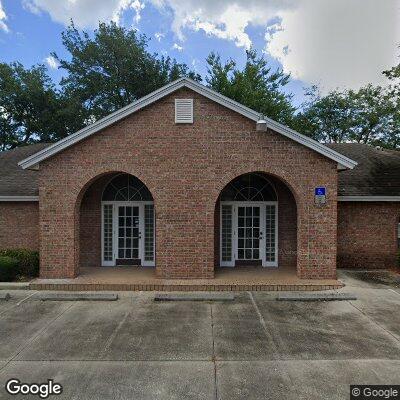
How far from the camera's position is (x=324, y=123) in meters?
28.9

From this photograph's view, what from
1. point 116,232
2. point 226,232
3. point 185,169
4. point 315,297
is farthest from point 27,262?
point 315,297

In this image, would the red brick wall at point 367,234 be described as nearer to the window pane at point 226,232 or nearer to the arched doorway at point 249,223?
the arched doorway at point 249,223

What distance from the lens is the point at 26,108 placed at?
95.6ft

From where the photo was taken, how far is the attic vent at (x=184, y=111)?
911cm

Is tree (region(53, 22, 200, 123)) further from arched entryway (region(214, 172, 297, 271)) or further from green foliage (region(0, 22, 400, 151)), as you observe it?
arched entryway (region(214, 172, 297, 271))

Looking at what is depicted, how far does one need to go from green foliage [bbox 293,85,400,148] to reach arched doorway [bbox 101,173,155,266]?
20.1 metres

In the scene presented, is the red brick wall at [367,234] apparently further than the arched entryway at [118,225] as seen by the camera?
Yes

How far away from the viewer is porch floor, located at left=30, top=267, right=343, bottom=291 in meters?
8.65

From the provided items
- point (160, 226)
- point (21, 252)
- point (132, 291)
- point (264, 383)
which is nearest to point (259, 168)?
point (160, 226)

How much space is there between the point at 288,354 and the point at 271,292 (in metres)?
3.32

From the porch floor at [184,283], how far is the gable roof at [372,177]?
12.0ft

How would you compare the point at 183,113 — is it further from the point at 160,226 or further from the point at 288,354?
the point at 288,354

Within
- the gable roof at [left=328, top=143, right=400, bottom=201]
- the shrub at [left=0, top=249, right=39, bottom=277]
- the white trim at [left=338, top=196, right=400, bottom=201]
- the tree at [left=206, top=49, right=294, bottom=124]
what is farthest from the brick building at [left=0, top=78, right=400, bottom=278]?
the tree at [left=206, top=49, right=294, bottom=124]

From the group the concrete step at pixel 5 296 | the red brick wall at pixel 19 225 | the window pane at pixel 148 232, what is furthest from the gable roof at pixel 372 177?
the red brick wall at pixel 19 225
